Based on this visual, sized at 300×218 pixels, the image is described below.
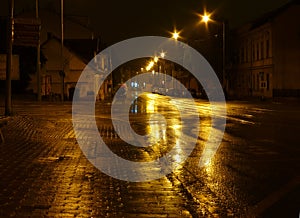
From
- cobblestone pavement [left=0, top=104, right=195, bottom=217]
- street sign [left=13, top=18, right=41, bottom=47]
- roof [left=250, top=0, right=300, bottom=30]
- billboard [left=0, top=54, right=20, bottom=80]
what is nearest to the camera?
cobblestone pavement [left=0, top=104, right=195, bottom=217]

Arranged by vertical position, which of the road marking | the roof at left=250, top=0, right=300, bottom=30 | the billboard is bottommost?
the road marking

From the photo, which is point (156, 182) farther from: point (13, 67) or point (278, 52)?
point (278, 52)

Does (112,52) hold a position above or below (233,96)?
above

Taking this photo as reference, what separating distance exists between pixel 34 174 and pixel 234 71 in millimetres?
66213

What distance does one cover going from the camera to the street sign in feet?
79.4

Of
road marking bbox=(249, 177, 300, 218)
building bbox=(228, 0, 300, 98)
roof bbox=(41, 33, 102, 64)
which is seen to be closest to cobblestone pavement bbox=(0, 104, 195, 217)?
road marking bbox=(249, 177, 300, 218)

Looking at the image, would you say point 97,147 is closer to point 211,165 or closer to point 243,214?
point 211,165

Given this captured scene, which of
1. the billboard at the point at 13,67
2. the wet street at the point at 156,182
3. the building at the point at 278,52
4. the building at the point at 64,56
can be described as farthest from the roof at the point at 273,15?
the wet street at the point at 156,182

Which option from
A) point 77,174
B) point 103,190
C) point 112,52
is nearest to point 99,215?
point 103,190

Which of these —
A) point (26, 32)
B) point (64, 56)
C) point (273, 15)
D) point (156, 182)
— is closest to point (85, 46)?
point (64, 56)

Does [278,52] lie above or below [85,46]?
below

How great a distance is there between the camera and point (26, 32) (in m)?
24.4

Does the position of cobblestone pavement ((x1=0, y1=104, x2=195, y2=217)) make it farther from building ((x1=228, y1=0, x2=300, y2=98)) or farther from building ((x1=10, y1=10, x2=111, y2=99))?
building ((x1=228, y1=0, x2=300, y2=98))

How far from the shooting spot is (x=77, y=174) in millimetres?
10242
